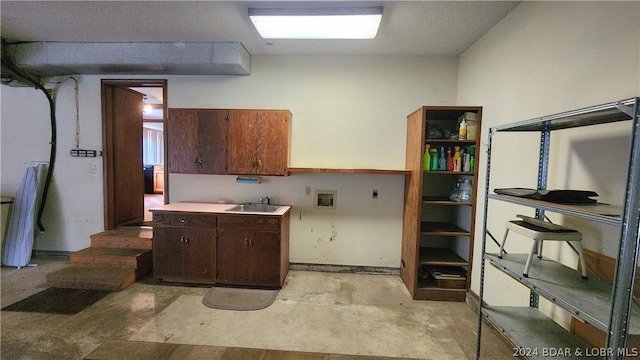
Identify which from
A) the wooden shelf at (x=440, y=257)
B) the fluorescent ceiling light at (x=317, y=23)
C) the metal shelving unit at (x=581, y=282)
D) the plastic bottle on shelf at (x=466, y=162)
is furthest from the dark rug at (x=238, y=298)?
the fluorescent ceiling light at (x=317, y=23)

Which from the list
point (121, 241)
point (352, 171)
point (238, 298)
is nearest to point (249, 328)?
point (238, 298)

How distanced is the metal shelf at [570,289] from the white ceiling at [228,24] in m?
2.11

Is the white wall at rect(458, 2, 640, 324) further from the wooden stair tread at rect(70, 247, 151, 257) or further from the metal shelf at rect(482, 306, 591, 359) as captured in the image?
the wooden stair tread at rect(70, 247, 151, 257)

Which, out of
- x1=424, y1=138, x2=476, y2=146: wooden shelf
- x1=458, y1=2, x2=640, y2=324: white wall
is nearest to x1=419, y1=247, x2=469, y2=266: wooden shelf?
x1=458, y1=2, x2=640, y2=324: white wall

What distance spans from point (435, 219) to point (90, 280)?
4.10 metres

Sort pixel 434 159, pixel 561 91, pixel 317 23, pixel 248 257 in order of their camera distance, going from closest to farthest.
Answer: pixel 561 91 < pixel 317 23 < pixel 434 159 < pixel 248 257

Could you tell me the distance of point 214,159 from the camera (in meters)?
2.93

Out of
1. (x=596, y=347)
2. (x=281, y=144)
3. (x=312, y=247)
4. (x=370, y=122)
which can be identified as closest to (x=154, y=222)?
(x=281, y=144)

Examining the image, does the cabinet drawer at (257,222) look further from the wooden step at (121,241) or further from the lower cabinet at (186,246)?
the wooden step at (121,241)

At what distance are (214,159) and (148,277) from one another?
1.68 m

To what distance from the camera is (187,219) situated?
108 inches

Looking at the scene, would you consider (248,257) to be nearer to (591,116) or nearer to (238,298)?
(238,298)

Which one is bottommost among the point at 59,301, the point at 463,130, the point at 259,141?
the point at 59,301

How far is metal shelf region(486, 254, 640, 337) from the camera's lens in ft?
3.32
